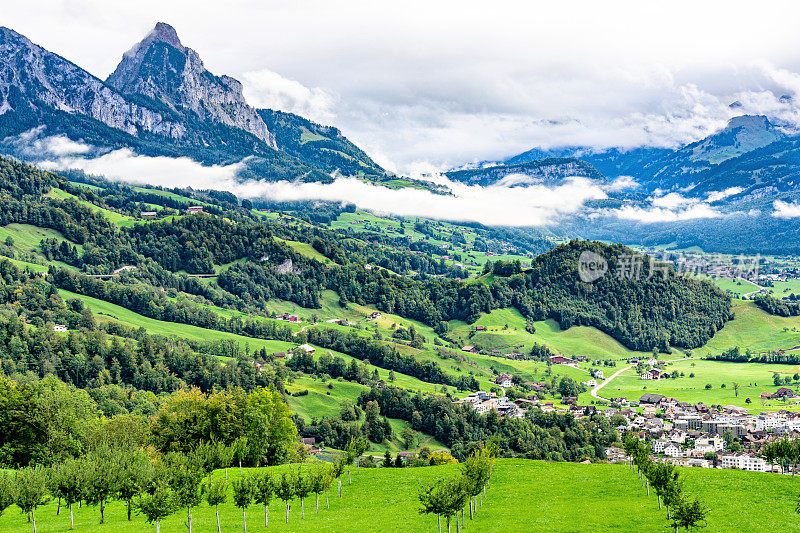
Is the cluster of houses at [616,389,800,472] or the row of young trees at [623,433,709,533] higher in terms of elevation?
the row of young trees at [623,433,709,533]

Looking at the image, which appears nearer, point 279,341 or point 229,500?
point 229,500

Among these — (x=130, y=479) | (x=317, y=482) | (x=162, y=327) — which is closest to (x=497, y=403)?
(x=162, y=327)

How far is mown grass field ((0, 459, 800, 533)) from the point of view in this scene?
1748 inches

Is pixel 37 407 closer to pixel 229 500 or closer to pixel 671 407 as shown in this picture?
pixel 229 500

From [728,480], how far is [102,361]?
11880 cm

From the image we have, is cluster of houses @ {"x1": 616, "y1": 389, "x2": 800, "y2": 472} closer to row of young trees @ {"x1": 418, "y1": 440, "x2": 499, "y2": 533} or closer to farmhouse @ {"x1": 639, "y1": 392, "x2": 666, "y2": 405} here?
farmhouse @ {"x1": 639, "y1": 392, "x2": 666, "y2": 405}

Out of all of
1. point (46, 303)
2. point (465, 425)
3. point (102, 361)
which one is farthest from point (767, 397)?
point (46, 303)

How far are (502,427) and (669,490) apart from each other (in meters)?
89.4

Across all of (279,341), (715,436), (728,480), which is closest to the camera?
(728,480)

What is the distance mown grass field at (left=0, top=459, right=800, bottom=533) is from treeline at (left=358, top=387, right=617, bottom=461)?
55.3 metres

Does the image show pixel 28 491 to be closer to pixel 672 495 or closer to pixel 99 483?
pixel 99 483

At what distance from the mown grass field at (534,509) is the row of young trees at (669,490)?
120 cm

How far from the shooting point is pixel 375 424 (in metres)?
128

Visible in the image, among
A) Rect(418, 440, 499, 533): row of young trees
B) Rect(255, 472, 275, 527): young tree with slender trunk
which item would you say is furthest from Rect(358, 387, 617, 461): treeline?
Rect(255, 472, 275, 527): young tree with slender trunk
